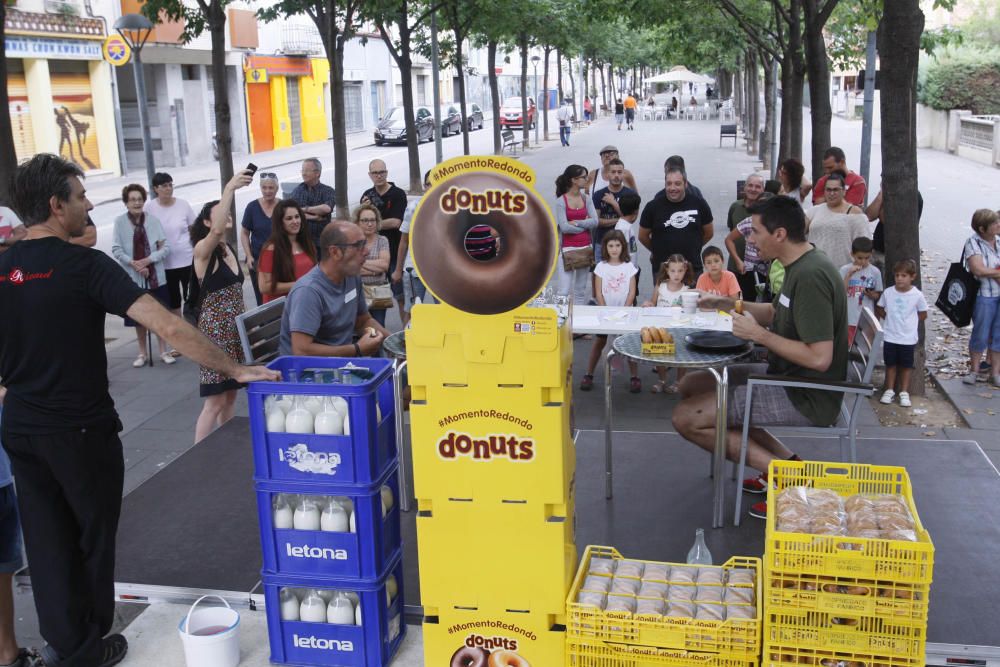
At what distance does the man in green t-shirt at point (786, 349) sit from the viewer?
520 centimetres

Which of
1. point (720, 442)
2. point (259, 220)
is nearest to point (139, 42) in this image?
point (259, 220)

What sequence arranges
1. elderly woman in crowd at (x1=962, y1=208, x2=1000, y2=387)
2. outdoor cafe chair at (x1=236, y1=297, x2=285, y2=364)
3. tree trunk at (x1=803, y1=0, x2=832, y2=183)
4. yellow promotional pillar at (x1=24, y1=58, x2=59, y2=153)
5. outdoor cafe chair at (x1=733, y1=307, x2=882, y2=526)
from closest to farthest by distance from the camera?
outdoor cafe chair at (x1=733, y1=307, x2=882, y2=526) < outdoor cafe chair at (x1=236, y1=297, x2=285, y2=364) < elderly woman in crowd at (x1=962, y1=208, x2=1000, y2=387) < tree trunk at (x1=803, y1=0, x2=832, y2=183) < yellow promotional pillar at (x1=24, y1=58, x2=59, y2=153)

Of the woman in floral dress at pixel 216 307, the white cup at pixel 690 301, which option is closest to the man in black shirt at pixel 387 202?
the woman in floral dress at pixel 216 307

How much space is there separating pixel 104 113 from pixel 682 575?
99.4ft

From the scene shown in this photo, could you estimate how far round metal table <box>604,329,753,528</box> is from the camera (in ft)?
18.1

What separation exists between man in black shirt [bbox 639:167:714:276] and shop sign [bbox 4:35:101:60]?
854 inches

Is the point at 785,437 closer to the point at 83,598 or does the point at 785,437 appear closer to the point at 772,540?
the point at 772,540

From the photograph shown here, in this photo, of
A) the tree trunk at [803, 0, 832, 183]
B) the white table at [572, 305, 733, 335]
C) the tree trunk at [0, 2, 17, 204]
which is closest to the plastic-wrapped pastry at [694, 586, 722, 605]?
the white table at [572, 305, 733, 335]

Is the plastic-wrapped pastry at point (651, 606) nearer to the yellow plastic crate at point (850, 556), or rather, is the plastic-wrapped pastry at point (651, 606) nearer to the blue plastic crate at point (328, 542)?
the yellow plastic crate at point (850, 556)

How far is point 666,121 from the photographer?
5644 cm

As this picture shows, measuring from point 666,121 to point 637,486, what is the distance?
52.6m

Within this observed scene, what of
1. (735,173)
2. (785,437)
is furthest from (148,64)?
(785,437)

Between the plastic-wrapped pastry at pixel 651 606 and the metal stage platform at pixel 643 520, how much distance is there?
4.15ft

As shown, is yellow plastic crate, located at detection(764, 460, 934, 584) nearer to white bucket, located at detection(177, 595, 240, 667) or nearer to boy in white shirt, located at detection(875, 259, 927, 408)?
white bucket, located at detection(177, 595, 240, 667)
